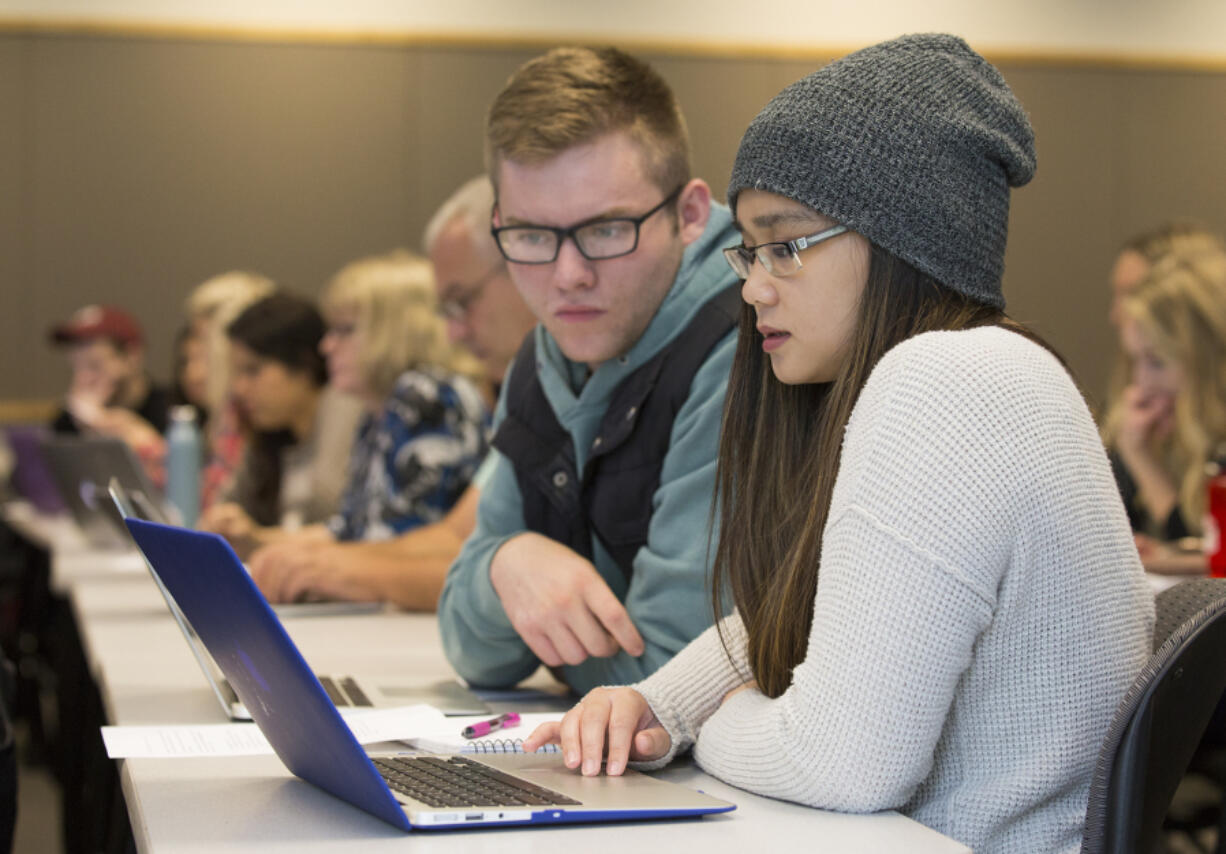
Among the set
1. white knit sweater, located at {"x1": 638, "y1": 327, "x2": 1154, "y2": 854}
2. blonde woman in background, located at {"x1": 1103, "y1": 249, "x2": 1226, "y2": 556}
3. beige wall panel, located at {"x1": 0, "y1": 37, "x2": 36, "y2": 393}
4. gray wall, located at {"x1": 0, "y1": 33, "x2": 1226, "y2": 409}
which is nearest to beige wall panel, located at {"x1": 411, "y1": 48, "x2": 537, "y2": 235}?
gray wall, located at {"x1": 0, "y1": 33, "x2": 1226, "y2": 409}

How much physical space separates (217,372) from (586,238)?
2.83 m

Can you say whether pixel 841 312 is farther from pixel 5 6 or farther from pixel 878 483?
pixel 5 6

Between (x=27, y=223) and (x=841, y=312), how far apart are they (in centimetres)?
589

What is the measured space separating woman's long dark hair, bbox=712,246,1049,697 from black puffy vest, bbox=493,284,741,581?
0.84ft

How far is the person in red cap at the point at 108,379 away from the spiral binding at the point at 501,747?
452 cm

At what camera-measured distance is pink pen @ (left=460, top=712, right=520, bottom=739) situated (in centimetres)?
128

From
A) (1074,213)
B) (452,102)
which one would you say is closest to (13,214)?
(452,102)

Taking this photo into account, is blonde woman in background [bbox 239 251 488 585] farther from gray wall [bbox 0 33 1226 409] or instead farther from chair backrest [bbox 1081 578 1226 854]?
gray wall [bbox 0 33 1226 409]

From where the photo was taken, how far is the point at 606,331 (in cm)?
159

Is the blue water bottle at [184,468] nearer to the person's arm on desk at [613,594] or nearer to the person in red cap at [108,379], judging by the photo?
the person's arm on desk at [613,594]

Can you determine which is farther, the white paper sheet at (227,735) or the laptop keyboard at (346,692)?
the laptop keyboard at (346,692)

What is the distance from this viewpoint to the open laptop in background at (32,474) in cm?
481

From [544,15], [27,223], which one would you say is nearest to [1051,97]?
[544,15]

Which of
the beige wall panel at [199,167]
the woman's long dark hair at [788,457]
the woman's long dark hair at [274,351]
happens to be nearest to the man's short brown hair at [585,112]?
the woman's long dark hair at [788,457]
